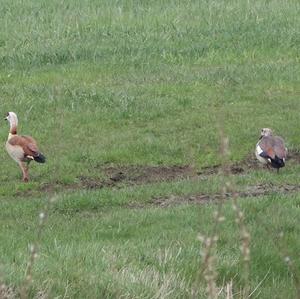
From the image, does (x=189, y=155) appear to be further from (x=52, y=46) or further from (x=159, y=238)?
(x=52, y=46)

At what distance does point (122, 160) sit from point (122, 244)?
386cm

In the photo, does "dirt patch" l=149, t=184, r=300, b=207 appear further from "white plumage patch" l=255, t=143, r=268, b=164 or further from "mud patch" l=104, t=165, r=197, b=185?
"mud patch" l=104, t=165, r=197, b=185

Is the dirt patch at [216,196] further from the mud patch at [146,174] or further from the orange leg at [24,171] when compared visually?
the orange leg at [24,171]

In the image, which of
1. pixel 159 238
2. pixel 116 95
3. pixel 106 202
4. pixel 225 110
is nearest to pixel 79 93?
pixel 116 95

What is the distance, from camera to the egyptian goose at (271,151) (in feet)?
40.8

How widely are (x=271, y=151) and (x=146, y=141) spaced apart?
2.22 meters

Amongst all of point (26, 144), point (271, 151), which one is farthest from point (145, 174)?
point (271, 151)

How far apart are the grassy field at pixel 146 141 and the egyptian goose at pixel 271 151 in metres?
0.22

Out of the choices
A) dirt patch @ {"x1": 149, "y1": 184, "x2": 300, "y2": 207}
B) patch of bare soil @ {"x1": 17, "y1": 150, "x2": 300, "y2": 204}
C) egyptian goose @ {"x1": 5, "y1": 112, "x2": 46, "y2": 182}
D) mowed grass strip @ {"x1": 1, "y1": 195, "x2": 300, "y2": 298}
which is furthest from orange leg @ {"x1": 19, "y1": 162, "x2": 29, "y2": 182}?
dirt patch @ {"x1": 149, "y1": 184, "x2": 300, "y2": 207}

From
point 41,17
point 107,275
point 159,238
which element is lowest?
point 41,17

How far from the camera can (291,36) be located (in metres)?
19.0

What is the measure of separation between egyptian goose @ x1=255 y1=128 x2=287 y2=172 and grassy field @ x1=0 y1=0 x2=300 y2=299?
0.22 metres

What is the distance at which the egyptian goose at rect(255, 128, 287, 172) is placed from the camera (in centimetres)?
1243

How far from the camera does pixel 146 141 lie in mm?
14047
